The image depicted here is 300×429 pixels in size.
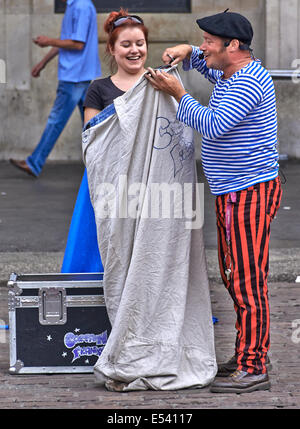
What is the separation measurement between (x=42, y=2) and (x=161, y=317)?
851 centimetres

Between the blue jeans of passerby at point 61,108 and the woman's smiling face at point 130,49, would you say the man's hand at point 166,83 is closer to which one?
the woman's smiling face at point 130,49

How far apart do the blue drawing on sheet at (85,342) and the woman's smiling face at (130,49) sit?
1.44 metres

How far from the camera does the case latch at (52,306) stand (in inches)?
202

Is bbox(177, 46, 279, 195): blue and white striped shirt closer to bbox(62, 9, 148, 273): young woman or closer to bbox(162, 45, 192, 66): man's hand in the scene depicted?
bbox(162, 45, 192, 66): man's hand

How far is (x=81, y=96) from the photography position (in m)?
11.0

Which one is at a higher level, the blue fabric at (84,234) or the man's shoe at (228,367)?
the blue fabric at (84,234)

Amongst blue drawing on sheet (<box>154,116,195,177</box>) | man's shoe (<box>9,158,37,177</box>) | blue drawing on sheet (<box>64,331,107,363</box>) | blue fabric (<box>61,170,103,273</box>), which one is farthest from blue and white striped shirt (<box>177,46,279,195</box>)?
man's shoe (<box>9,158,37,177</box>)

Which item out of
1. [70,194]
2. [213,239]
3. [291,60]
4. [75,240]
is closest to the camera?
[75,240]

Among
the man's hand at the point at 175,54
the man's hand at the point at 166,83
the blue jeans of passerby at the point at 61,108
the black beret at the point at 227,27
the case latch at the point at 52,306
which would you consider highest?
the black beret at the point at 227,27

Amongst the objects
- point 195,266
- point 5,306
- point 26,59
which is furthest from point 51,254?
point 26,59

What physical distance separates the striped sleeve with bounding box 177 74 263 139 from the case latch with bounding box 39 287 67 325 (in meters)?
1.16

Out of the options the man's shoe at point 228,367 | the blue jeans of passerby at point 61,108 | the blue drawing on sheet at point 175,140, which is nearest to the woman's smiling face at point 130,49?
the blue drawing on sheet at point 175,140

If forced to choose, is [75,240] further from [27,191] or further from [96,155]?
[27,191]

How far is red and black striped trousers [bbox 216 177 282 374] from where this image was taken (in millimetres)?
4777
